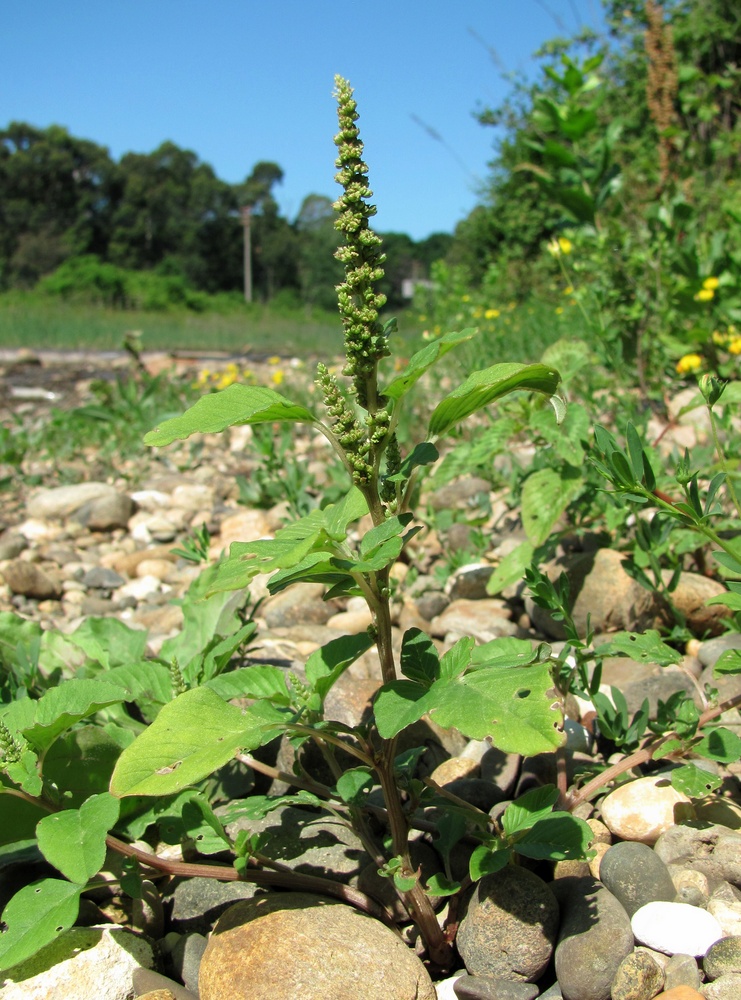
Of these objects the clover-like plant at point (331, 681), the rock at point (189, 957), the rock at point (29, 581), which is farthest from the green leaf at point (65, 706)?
the rock at point (29, 581)

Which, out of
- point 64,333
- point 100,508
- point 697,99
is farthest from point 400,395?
point 64,333

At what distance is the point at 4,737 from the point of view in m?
1.28

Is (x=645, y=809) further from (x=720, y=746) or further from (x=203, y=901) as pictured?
(x=203, y=901)

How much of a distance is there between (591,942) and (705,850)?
1.04 ft

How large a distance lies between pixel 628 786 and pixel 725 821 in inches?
6.9

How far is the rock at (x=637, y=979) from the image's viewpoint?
1.23m

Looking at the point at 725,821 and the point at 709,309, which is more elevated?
the point at 709,309

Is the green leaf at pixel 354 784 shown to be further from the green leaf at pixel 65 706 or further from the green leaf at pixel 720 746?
the green leaf at pixel 720 746

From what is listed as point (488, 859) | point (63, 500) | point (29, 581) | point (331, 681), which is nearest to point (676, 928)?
point (488, 859)

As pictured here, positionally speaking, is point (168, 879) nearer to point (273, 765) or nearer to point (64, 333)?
point (273, 765)

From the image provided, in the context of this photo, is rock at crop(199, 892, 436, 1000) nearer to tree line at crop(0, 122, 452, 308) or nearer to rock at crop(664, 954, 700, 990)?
rock at crop(664, 954, 700, 990)

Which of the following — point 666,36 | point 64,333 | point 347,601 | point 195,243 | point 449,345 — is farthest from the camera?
point 195,243

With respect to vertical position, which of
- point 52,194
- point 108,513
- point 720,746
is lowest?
point 108,513

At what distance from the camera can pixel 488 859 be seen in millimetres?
1270
